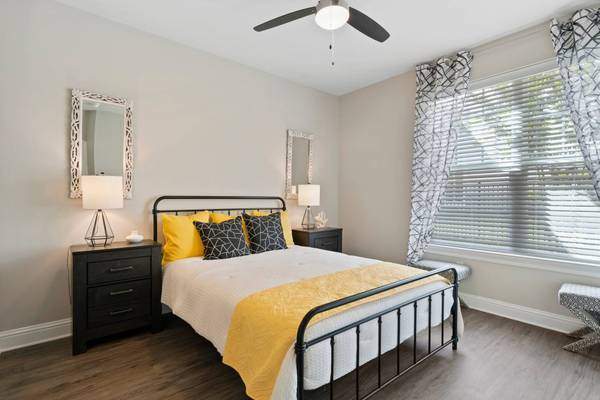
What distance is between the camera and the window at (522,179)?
2.71 metres

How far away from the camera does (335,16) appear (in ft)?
6.72

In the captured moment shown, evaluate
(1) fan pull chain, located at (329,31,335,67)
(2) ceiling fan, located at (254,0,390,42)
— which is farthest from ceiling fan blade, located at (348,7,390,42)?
(1) fan pull chain, located at (329,31,335,67)

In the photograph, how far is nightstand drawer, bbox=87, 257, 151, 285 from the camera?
2.35m

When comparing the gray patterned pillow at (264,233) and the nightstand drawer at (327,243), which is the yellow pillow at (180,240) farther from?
the nightstand drawer at (327,243)

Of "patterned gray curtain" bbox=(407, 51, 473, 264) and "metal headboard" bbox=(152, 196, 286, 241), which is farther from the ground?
"patterned gray curtain" bbox=(407, 51, 473, 264)

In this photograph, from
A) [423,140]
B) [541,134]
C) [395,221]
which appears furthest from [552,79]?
[395,221]

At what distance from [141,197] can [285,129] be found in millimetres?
2095

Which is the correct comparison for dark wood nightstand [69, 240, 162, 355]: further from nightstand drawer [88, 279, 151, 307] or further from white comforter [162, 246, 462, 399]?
white comforter [162, 246, 462, 399]

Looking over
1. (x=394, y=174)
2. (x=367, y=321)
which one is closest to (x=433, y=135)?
(x=394, y=174)

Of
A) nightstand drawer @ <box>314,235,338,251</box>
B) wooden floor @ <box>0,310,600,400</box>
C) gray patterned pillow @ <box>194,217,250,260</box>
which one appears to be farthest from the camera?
nightstand drawer @ <box>314,235,338,251</box>

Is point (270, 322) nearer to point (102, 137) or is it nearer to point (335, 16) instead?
point (335, 16)

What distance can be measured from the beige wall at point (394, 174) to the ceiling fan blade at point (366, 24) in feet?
5.72

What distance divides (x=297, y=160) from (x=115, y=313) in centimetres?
285

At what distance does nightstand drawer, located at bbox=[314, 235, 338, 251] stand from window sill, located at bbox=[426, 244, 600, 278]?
47.4 inches
